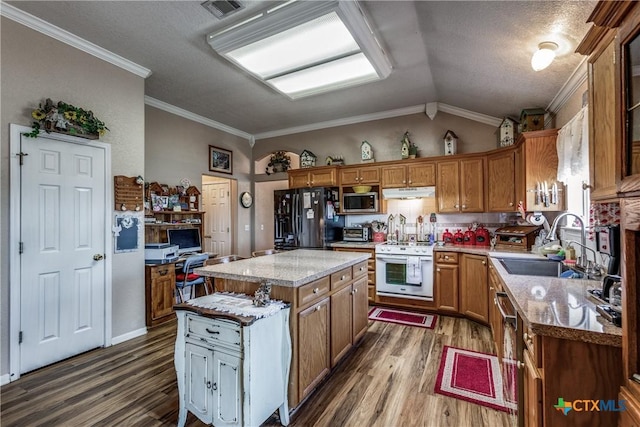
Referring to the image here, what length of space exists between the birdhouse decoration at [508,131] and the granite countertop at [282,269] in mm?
2670

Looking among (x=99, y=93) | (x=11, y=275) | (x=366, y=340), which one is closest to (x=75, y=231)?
(x=11, y=275)

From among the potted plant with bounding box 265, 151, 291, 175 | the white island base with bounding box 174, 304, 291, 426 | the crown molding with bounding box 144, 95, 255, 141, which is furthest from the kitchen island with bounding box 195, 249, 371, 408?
the potted plant with bounding box 265, 151, 291, 175

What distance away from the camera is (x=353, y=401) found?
2082mm

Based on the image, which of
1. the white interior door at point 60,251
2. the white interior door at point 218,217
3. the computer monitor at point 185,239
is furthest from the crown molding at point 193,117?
the computer monitor at point 185,239

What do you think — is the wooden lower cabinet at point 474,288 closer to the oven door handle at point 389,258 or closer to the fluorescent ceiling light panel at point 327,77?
the oven door handle at point 389,258

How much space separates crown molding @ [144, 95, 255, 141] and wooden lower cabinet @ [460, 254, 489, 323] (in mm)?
4652

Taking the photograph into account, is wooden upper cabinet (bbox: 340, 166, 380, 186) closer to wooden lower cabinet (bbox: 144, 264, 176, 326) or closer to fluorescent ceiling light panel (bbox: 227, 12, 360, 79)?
fluorescent ceiling light panel (bbox: 227, 12, 360, 79)

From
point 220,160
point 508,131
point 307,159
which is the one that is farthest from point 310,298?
point 220,160

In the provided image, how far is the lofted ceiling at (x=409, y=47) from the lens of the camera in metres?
2.11

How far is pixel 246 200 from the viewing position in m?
5.89

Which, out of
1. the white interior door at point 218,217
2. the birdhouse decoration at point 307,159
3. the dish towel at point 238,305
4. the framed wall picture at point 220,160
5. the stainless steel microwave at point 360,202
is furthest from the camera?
the white interior door at point 218,217

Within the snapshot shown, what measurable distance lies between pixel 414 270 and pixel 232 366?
293 centimetres

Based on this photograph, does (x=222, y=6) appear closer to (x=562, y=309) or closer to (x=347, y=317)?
(x=347, y=317)

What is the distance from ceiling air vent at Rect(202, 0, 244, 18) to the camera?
2.22 metres
